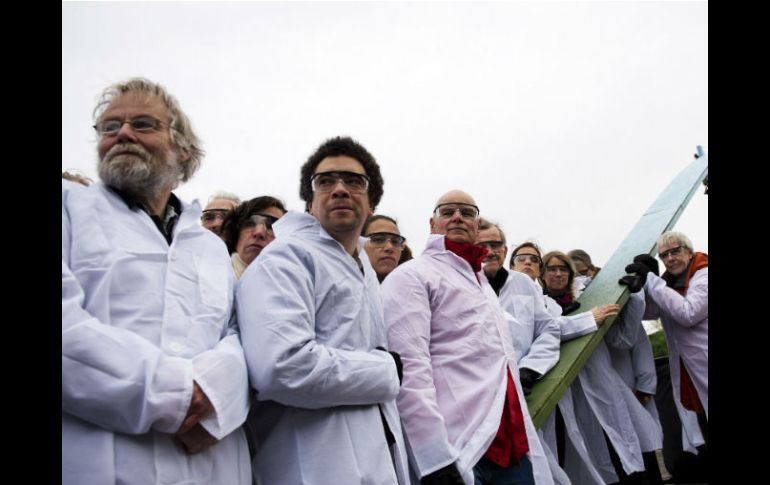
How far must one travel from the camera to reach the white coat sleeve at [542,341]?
3939 millimetres

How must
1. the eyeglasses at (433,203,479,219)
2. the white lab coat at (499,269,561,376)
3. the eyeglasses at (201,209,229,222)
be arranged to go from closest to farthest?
the eyeglasses at (433,203,479,219)
the white lab coat at (499,269,561,376)
the eyeglasses at (201,209,229,222)

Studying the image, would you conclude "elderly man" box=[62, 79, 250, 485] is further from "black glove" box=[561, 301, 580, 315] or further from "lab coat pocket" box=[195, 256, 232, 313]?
"black glove" box=[561, 301, 580, 315]

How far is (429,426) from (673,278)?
3.54m

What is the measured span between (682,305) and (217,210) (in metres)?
3.57

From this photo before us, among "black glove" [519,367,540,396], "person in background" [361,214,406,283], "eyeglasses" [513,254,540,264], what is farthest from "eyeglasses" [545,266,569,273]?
"person in background" [361,214,406,283]

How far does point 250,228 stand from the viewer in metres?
3.20

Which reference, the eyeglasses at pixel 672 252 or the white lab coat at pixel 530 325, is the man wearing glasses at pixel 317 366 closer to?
the white lab coat at pixel 530 325

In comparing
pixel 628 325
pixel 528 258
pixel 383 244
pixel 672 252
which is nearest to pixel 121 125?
pixel 383 244

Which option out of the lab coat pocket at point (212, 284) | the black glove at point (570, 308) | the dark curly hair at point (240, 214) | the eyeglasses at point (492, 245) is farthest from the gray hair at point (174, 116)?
the black glove at point (570, 308)

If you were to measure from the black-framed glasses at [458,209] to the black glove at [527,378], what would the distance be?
1.02 m

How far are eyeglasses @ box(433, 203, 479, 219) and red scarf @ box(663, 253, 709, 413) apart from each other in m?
2.56

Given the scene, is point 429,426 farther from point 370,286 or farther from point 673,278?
point 673,278

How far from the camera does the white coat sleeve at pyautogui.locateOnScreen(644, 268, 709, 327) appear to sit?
193 inches
